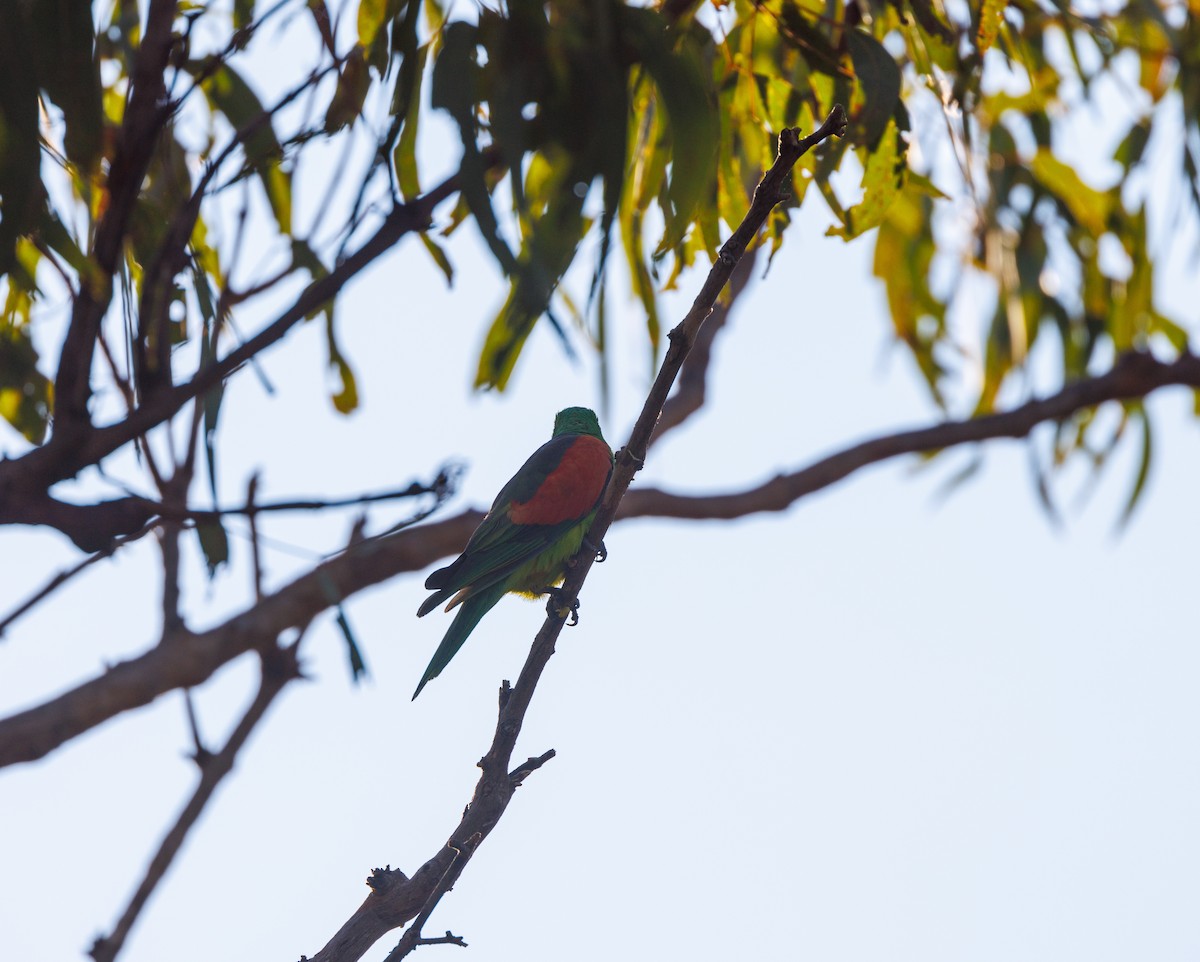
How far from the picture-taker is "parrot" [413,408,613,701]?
261 cm

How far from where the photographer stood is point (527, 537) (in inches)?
108

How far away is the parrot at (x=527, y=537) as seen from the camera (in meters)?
2.61

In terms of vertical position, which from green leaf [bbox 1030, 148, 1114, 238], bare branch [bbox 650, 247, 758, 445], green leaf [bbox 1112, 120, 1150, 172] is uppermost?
green leaf [bbox 1030, 148, 1114, 238]

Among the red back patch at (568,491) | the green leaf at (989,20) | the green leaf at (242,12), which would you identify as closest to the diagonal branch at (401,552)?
the red back patch at (568,491)

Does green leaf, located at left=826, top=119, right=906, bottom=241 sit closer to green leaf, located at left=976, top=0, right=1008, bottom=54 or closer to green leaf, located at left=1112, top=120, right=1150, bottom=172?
green leaf, located at left=976, top=0, right=1008, bottom=54

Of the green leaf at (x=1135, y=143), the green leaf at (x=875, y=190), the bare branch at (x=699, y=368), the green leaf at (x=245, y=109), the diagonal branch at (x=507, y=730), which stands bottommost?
the diagonal branch at (x=507, y=730)

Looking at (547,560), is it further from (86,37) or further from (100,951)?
(86,37)

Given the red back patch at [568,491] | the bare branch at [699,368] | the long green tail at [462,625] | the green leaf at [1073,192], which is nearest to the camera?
the long green tail at [462,625]

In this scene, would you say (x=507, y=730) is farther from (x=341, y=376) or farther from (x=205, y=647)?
(x=205, y=647)

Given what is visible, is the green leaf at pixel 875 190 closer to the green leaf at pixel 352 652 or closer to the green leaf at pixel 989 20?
the green leaf at pixel 989 20

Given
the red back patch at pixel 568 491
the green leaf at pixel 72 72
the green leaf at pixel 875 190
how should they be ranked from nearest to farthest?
the green leaf at pixel 72 72, the green leaf at pixel 875 190, the red back patch at pixel 568 491

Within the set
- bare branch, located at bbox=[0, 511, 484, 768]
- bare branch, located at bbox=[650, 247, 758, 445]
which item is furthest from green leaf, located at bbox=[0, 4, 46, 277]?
bare branch, located at bbox=[650, 247, 758, 445]

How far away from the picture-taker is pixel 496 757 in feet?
5.63

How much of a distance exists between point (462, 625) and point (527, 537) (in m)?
0.23
